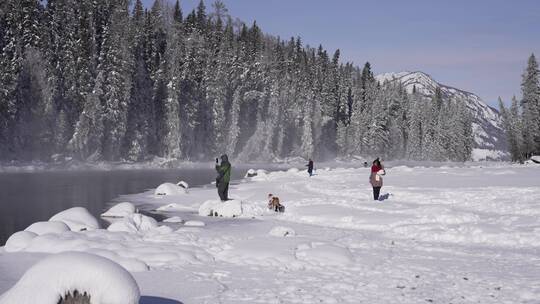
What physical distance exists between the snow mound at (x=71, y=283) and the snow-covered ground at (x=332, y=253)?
4.91 feet

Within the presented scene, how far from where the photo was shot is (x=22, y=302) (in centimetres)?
525

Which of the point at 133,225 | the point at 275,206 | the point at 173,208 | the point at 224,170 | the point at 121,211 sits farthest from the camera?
the point at 173,208

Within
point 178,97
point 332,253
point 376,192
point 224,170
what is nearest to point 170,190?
point 224,170

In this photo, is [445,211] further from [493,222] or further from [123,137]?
[123,137]

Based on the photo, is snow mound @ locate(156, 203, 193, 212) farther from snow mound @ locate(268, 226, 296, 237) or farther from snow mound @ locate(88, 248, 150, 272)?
snow mound @ locate(88, 248, 150, 272)

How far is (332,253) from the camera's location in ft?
33.2

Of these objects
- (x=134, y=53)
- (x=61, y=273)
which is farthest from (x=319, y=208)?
(x=134, y=53)

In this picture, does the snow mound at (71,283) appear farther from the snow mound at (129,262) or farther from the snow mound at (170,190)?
the snow mound at (170,190)

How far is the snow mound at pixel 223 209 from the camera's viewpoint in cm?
1841

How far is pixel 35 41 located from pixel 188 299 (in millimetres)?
61371

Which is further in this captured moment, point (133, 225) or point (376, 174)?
point (376, 174)

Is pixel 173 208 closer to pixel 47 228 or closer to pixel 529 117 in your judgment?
pixel 47 228

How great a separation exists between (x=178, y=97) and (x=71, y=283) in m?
72.3

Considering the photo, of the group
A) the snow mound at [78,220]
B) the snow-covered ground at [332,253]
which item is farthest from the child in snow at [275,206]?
the snow mound at [78,220]
